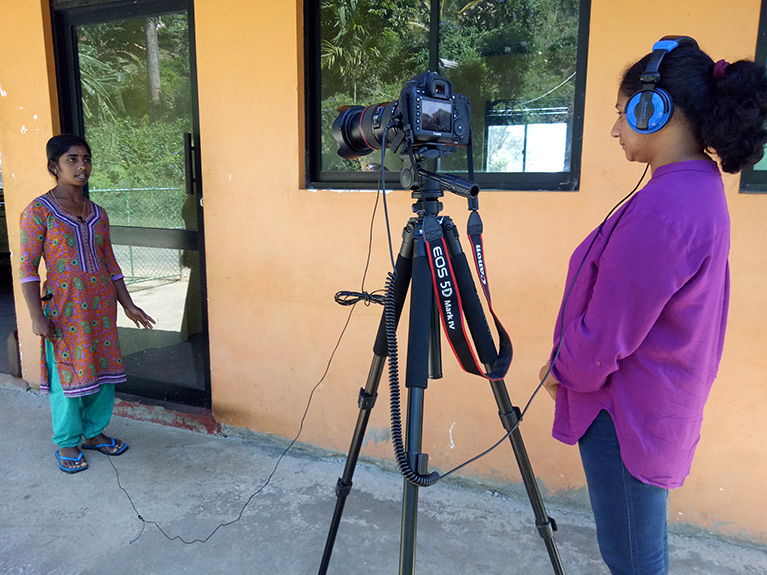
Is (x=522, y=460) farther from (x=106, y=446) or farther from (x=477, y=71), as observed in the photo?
(x=106, y=446)

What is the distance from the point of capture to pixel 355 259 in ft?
8.77

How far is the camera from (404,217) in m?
2.52

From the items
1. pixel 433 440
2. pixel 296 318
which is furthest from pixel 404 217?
pixel 433 440

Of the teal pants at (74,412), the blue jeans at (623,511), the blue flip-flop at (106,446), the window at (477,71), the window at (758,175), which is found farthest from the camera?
the blue flip-flop at (106,446)

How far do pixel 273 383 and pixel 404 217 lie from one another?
1.21 meters

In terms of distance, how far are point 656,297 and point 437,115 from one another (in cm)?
68

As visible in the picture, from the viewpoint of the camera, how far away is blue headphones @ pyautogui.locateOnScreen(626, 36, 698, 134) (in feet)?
3.71

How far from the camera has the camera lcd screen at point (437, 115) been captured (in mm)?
1353

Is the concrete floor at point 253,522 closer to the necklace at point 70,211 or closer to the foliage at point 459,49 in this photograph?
the necklace at point 70,211

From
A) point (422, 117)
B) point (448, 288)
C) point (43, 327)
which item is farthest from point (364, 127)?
point (43, 327)

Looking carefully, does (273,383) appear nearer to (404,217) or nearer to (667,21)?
(404,217)

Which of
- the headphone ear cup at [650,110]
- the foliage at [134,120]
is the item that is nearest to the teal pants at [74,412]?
the foliage at [134,120]

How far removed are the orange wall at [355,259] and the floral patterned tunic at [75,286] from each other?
558 millimetres

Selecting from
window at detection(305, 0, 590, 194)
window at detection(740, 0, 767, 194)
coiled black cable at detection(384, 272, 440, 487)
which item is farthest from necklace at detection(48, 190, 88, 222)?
window at detection(740, 0, 767, 194)
